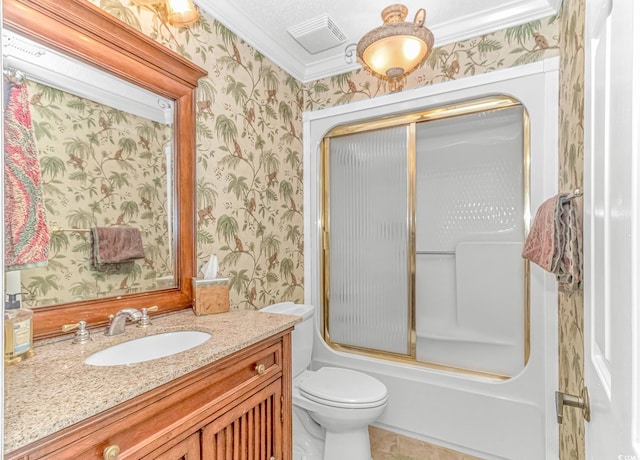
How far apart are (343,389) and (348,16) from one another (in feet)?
6.62

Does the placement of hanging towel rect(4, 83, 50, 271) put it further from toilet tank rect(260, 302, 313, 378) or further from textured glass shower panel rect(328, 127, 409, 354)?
textured glass shower panel rect(328, 127, 409, 354)

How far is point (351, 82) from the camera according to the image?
2.32m

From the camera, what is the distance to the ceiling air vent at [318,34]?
75.2 inches

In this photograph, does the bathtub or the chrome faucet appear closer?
the chrome faucet

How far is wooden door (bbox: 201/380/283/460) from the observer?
999 millimetres

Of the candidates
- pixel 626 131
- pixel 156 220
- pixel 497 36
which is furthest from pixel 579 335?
pixel 156 220

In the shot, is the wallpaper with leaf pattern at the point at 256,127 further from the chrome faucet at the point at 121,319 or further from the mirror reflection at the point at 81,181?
the chrome faucet at the point at 121,319

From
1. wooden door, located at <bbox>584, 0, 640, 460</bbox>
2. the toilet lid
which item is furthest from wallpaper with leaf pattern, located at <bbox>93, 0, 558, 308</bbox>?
wooden door, located at <bbox>584, 0, 640, 460</bbox>

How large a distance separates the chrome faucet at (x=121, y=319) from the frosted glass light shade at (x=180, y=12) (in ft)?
3.89

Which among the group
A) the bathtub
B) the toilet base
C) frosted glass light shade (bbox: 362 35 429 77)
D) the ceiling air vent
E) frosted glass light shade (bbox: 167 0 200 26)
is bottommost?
the toilet base

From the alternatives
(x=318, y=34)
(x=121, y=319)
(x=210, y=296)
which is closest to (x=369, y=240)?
(x=210, y=296)

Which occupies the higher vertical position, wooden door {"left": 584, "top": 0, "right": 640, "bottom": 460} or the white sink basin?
wooden door {"left": 584, "top": 0, "right": 640, "bottom": 460}

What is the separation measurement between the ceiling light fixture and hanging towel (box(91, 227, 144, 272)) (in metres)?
1.21

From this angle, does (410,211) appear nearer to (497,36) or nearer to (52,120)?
(497,36)
